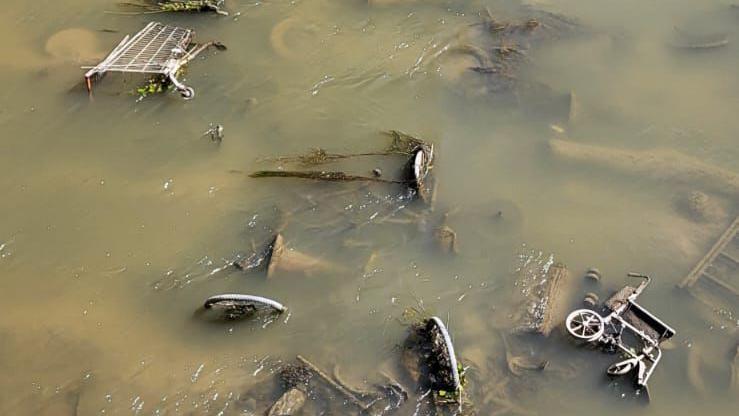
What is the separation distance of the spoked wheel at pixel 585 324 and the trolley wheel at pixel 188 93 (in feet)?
21.4

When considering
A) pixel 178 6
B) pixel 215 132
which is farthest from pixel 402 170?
pixel 178 6

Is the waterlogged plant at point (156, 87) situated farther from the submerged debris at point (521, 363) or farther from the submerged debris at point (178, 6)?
the submerged debris at point (521, 363)

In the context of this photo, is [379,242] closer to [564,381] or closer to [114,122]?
[564,381]

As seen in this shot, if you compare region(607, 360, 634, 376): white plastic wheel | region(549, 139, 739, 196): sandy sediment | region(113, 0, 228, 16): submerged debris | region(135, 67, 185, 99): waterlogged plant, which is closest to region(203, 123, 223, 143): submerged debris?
region(135, 67, 185, 99): waterlogged plant

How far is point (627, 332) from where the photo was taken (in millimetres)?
7969

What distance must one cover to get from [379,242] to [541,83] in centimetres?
402

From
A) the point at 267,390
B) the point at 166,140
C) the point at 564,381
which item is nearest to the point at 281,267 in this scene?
the point at 267,390

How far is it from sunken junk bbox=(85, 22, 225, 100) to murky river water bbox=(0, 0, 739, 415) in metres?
0.26

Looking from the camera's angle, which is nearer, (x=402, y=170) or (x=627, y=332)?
(x=627, y=332)

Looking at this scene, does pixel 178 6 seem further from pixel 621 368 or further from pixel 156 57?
pixel 621 368

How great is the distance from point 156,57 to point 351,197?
4056mm

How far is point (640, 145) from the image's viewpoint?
9.87 metres

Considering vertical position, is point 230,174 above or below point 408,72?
below

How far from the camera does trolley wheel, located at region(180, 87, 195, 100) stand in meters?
10.2
